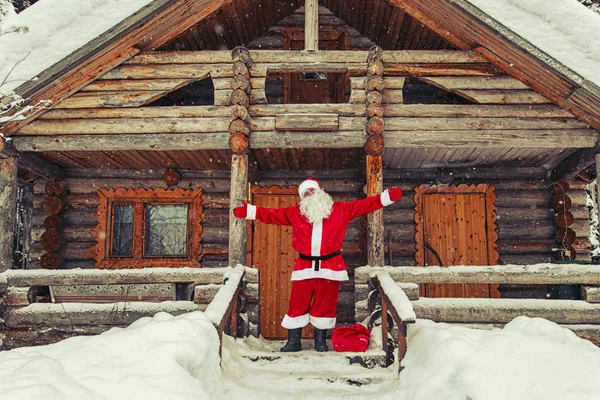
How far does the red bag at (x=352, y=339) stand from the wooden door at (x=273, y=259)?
3338mm

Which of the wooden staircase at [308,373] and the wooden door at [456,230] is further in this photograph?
the wooden door at [456,230]

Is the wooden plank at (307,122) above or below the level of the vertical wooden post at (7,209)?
above

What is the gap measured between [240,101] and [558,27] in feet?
17.0

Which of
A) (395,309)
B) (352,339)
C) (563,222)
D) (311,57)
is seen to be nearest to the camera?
(395,309)

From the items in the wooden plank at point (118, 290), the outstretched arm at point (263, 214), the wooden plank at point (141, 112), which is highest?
the wooden plank at point (141, 112)

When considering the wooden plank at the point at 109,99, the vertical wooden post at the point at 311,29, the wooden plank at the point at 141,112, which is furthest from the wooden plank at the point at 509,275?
the wooden plank at the point at 109,99

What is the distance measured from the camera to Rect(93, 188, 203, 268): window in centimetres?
810

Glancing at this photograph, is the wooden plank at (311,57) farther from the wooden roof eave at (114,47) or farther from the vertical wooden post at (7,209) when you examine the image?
the vertical wooden post at (7,209)

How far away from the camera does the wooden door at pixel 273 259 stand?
323 inches

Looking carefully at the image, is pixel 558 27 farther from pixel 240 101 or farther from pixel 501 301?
pixel 240 101

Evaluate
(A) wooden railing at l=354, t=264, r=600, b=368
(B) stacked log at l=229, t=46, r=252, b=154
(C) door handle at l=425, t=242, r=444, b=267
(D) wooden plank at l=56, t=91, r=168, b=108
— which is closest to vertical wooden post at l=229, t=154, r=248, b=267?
(B) stacked log at l=229, t=46, r=252, b=154

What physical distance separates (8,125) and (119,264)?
2956 mm

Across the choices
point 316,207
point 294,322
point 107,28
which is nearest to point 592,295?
point 316,207

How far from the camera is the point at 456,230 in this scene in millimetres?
8188
